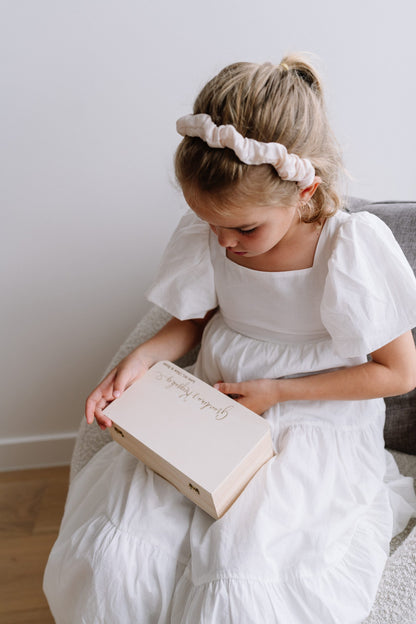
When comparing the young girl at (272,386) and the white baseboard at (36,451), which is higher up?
the young girl at (272,386)

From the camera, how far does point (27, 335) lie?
1312mm

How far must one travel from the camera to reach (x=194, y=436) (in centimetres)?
69

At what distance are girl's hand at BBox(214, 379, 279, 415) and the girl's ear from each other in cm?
28

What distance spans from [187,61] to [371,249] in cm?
57

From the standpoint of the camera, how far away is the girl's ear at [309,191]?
0.67 meters

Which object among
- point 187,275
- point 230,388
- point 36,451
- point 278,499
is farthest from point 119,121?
point 36,451

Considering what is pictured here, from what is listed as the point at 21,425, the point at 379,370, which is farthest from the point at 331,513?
the point at 21,425

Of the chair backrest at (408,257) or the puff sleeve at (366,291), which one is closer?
the puff sleeve at (366,291)

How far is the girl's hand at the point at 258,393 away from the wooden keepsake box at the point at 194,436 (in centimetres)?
5

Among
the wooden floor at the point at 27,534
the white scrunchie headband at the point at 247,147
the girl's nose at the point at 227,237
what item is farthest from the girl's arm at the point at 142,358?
the wooden floor at the point at 27,534

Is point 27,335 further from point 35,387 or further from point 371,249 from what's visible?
point 371,249

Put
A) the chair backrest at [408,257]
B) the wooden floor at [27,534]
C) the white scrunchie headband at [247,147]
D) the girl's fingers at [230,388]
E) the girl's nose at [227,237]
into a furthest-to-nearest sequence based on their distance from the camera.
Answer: the wooden floor at [27,534]
the chair backrest at [408,257]
the girl's fingers at [230,388]
the girl's nose at [227,237]
the white scrunchie headband at [247,147]

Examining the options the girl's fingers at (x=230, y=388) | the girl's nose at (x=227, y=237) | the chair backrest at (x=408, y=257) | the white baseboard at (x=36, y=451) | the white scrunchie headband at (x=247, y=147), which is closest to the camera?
the white scrunchie headband at (x=247, y=147)

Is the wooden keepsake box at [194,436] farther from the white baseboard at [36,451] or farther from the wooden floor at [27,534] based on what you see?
the white baseboard at [36,451]
